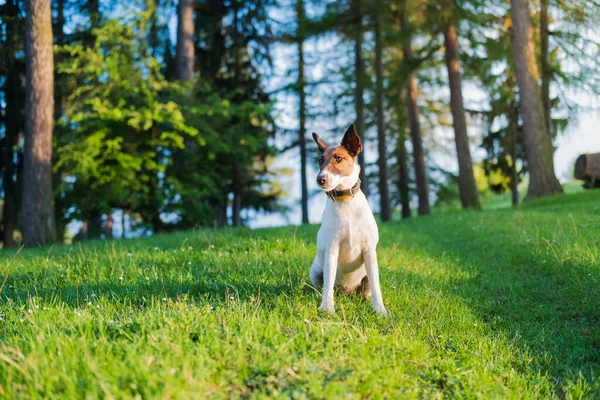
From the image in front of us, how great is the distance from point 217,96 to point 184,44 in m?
3.19

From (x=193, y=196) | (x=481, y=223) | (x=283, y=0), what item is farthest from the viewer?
(x=283, y=0)

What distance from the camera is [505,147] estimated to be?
94.1 ft

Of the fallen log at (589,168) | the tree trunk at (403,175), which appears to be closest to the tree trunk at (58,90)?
the tree trunk at (403,175)

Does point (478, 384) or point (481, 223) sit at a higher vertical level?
point (481, 223)

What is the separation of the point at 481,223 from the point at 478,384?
30.2ft

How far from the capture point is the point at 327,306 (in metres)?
4.57

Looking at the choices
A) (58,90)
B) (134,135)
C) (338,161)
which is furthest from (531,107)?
(58,90)

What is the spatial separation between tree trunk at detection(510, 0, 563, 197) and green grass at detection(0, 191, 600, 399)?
356 inches

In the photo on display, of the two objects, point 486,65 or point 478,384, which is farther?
point 486,65

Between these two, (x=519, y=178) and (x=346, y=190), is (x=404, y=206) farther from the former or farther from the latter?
(x=346, y=190)

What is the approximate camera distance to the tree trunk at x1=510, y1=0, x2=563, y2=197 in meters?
16.4

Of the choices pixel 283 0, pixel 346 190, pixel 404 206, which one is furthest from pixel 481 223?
pixel 283 0

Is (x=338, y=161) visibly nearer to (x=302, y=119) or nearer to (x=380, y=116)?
(x=380, y=116)

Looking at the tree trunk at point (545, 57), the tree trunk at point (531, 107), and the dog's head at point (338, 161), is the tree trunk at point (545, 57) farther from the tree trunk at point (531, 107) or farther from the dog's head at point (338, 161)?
the dog's head at point (338, 161)
